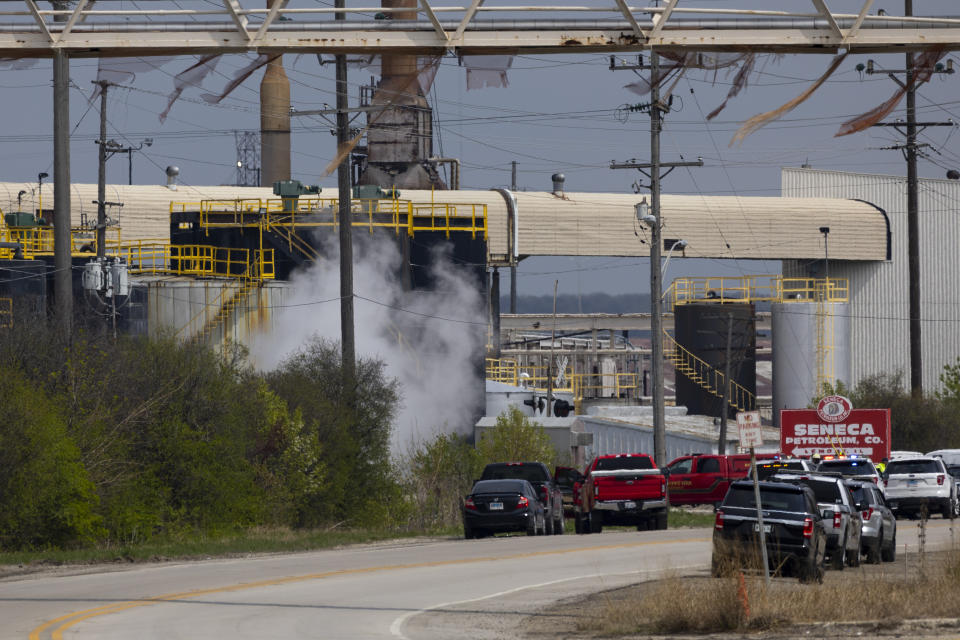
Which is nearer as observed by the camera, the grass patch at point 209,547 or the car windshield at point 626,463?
the grass patch at point 209,547

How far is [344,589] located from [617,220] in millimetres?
48282

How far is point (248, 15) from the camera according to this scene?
47.2 ft

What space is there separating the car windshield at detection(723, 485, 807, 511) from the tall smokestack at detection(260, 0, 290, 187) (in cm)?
5122

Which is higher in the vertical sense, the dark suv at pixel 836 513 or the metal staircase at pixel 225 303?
the metal staircase at pixel 225 303

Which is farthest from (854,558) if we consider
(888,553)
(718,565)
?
(718,565)

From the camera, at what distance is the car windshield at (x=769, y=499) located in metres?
21.5

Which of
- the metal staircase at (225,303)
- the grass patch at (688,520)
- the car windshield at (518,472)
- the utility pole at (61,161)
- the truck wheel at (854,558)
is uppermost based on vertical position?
the utility pole at (61,161)

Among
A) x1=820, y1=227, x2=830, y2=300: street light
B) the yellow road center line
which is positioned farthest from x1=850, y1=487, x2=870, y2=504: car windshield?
x1=820, y1=227, x2=830, y2=300: street light

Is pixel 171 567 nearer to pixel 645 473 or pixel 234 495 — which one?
pixel 234 495

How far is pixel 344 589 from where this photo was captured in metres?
22.1

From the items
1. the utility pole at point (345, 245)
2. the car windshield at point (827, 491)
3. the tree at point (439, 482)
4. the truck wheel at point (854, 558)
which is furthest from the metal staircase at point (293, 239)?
the car windshield at point (827, 491)

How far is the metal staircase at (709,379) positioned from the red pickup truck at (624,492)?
111 ft

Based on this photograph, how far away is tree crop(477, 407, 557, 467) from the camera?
1940 inches

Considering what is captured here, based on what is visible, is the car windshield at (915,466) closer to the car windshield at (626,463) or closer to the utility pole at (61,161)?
the car windshield at (626,463)
